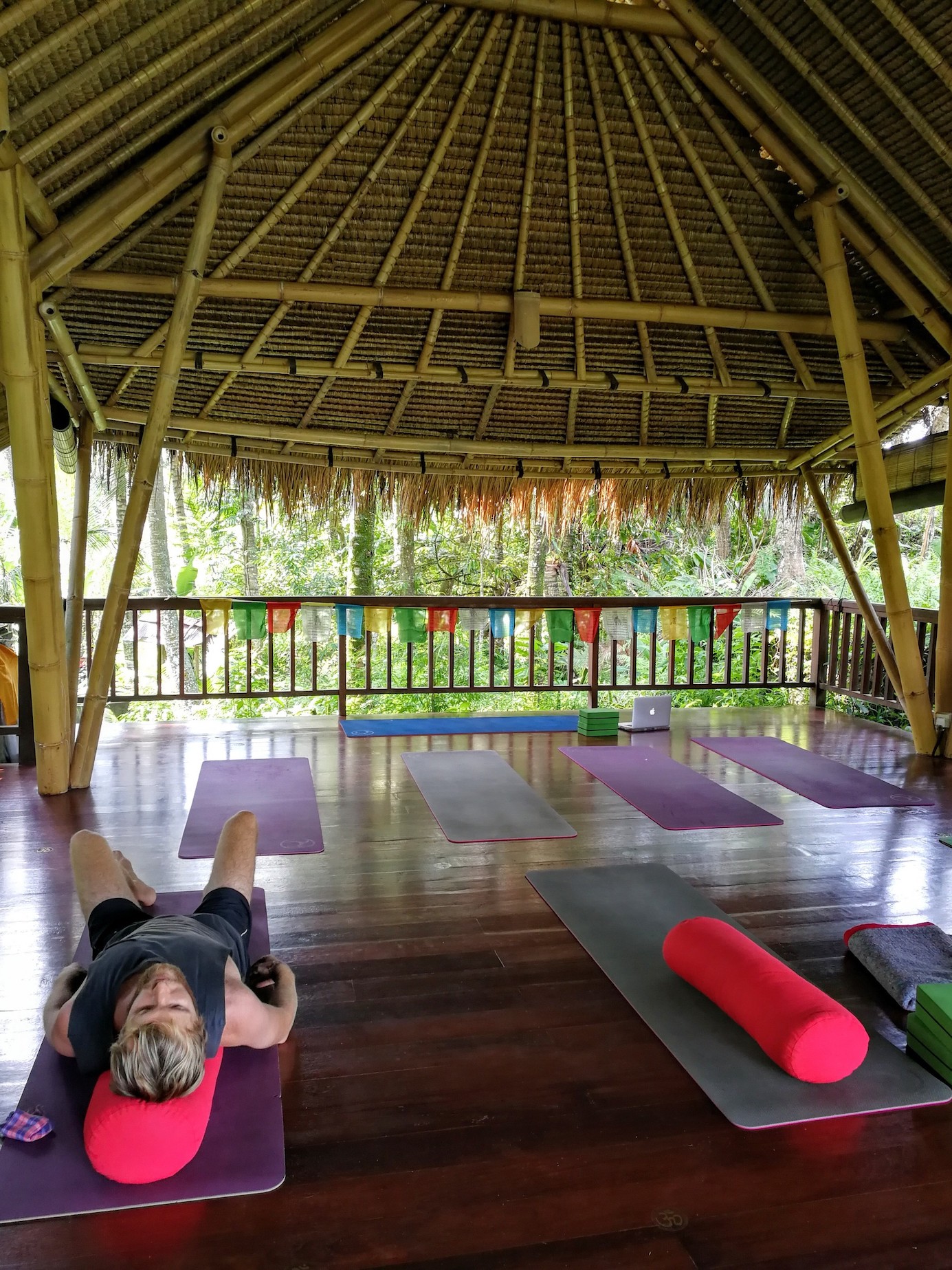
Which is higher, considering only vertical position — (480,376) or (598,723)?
(480,376)

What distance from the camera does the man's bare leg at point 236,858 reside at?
2584 millimetres

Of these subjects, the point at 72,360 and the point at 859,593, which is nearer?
the point at 72,360

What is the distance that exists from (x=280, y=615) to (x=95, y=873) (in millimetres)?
3724

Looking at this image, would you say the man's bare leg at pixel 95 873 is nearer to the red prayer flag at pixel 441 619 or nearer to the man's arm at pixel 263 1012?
the man's arm at pixel 263 1012

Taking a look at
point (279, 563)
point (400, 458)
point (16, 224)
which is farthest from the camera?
point (279, 563)

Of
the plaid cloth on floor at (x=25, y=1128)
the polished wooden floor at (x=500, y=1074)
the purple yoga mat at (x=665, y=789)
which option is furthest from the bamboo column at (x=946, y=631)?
the plaid cloth on floor at (x=25, y=1128)

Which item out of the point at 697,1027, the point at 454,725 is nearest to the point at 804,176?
the point at 454,725

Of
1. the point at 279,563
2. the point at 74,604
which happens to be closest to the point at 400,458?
the point at 74,604

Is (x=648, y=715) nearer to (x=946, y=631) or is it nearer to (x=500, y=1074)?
(x=946, y=631)

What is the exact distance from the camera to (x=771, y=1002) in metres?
2.07

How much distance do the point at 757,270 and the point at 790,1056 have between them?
4.64 meters

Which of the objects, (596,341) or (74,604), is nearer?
(74,604)

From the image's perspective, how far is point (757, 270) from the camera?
5320mm

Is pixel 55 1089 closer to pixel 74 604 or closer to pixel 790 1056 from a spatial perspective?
pixel 790 1056
